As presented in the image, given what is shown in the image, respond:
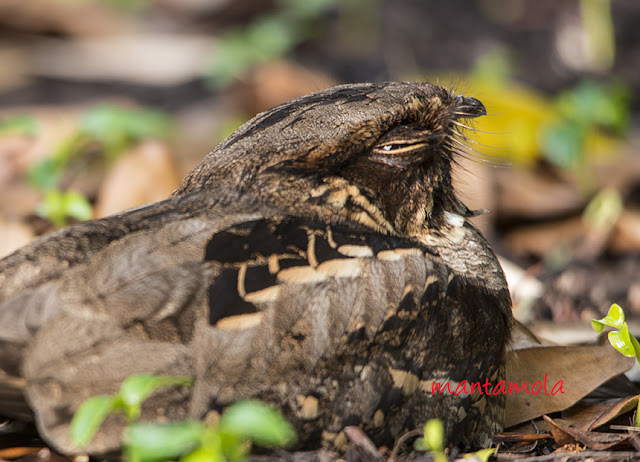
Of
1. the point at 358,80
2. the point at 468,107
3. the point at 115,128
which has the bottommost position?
the point at 468,107

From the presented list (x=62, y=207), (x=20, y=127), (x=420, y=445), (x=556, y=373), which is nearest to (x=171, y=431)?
(x=420, y=445)

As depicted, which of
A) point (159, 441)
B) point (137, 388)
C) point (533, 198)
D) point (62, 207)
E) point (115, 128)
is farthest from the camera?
point (533, 198)

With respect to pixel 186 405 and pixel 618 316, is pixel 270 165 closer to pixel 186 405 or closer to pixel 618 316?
pixel 186 405

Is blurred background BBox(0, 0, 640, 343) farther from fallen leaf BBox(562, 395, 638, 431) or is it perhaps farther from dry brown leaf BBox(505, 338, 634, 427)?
fallen leaf BBox(562, 395, 638, 431)

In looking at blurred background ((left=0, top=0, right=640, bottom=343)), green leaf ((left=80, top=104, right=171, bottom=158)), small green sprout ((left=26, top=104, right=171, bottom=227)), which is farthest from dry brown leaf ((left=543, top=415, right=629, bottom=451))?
green leaf ((left=80, top=104, right=171, bottom=158))

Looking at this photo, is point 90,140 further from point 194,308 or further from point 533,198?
point 194,308
